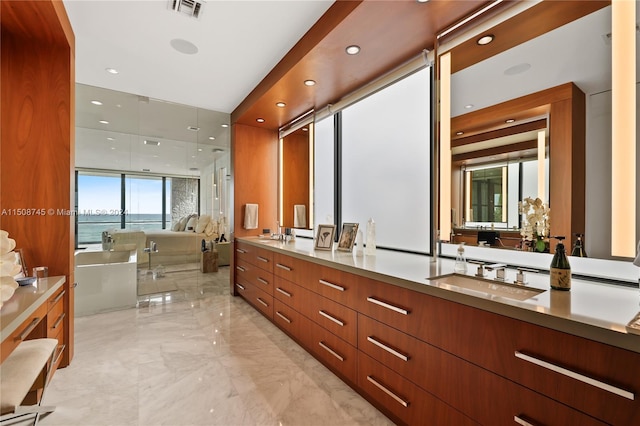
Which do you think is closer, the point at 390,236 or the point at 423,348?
the point at 423,348

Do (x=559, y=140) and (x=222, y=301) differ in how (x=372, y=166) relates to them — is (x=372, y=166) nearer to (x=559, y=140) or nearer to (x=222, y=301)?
(x=559, y=140)

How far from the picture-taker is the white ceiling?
85.7 inches

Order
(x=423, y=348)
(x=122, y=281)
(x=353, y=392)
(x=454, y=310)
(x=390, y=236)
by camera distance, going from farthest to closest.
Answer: (x=122, y=281), (x=390, y=236), (x=353, y=392), (x=423, y=348), (x=454, y=310)

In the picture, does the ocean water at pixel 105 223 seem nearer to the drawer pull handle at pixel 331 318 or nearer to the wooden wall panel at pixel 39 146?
the wooden wall panel at pixel 39 146

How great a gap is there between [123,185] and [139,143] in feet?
1.97

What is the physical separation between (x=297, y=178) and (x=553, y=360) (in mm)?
3465

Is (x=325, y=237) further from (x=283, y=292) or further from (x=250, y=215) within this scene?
(x=250, y=215)

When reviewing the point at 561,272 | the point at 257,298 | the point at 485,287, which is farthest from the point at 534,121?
the point at 257,298

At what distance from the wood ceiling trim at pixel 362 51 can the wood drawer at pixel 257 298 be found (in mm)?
2228

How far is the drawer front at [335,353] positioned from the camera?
1.95 metres

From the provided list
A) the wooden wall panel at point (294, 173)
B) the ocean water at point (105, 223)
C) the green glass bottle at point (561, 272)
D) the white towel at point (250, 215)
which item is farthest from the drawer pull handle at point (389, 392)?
the ocean water at point (105, 223)

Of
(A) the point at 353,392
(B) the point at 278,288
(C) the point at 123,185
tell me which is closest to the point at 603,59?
(A) the point at 353,392

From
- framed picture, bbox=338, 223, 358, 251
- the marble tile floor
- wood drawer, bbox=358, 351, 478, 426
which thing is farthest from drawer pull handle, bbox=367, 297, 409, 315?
framed picture, bbox=338, 223, 358, 251

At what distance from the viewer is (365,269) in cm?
181
